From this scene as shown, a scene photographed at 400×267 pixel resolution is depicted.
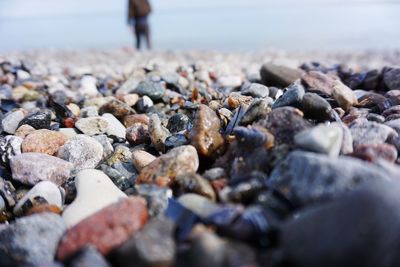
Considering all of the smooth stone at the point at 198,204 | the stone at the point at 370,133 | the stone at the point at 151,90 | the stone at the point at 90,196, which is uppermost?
the stone at the point at 370,133

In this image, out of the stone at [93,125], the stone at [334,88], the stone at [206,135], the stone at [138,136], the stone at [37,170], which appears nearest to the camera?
the stone at [206,135]

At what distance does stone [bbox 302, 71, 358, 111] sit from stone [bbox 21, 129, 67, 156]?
82.1 inches

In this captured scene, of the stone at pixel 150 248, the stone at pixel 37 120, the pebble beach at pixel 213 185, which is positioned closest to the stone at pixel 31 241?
the pebble beach at pixel 213 185

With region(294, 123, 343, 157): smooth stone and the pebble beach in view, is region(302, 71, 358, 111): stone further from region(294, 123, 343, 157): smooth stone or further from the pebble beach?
region(294, 123, 343, 157): smooth stone

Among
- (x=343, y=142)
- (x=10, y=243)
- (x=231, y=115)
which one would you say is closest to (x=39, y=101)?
(x=231, y=115)

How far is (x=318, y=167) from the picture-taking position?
1.64 metres

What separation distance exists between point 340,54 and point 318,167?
933 cm

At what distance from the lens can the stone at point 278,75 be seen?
4059 millimetres

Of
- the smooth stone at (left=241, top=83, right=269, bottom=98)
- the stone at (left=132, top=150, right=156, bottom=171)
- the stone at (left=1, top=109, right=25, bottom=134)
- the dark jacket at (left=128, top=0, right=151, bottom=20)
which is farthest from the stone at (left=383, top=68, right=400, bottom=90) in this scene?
the dark jacket at (left=128, top=0, right=151, bottom=20)

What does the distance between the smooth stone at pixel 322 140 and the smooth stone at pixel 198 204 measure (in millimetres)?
499

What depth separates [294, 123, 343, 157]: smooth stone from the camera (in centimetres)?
182

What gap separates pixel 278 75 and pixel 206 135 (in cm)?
192

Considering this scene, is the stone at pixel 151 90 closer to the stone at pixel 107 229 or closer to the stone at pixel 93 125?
the stone at pixel 93 125

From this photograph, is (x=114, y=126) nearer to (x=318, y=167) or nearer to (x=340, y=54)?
(x=318, y=167)
